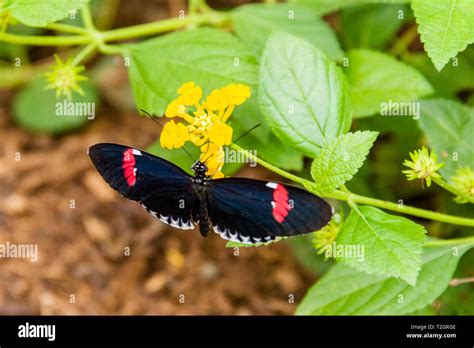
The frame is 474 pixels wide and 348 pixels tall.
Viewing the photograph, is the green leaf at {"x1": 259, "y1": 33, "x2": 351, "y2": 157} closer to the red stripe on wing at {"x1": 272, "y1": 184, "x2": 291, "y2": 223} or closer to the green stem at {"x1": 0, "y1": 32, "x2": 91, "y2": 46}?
the red stripe on wing at {"x1": 272, "y1": 184, "x2": 291, "y2": 223}

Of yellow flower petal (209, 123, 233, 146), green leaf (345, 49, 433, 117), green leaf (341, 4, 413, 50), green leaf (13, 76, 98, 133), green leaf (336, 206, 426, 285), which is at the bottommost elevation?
green leaf (336, 206, 426, 285)

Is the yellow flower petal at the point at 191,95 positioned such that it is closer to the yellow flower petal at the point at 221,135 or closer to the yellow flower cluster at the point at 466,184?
the yellow flower petal at the point at 221,135

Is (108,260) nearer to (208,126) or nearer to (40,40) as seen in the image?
(40,40)

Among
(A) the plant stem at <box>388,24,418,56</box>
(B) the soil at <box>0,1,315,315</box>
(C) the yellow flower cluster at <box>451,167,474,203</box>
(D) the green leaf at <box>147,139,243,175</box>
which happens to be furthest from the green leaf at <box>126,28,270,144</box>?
(A) the plant stem at <box>388,24,418,56</box>

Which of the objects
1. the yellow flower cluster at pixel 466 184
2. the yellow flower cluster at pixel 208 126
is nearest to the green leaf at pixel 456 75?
the yellow flower cluster at pixel 466 184

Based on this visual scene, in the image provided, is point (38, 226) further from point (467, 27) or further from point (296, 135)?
point (467, 27)

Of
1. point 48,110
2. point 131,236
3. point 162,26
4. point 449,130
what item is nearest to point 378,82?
point 449,130
